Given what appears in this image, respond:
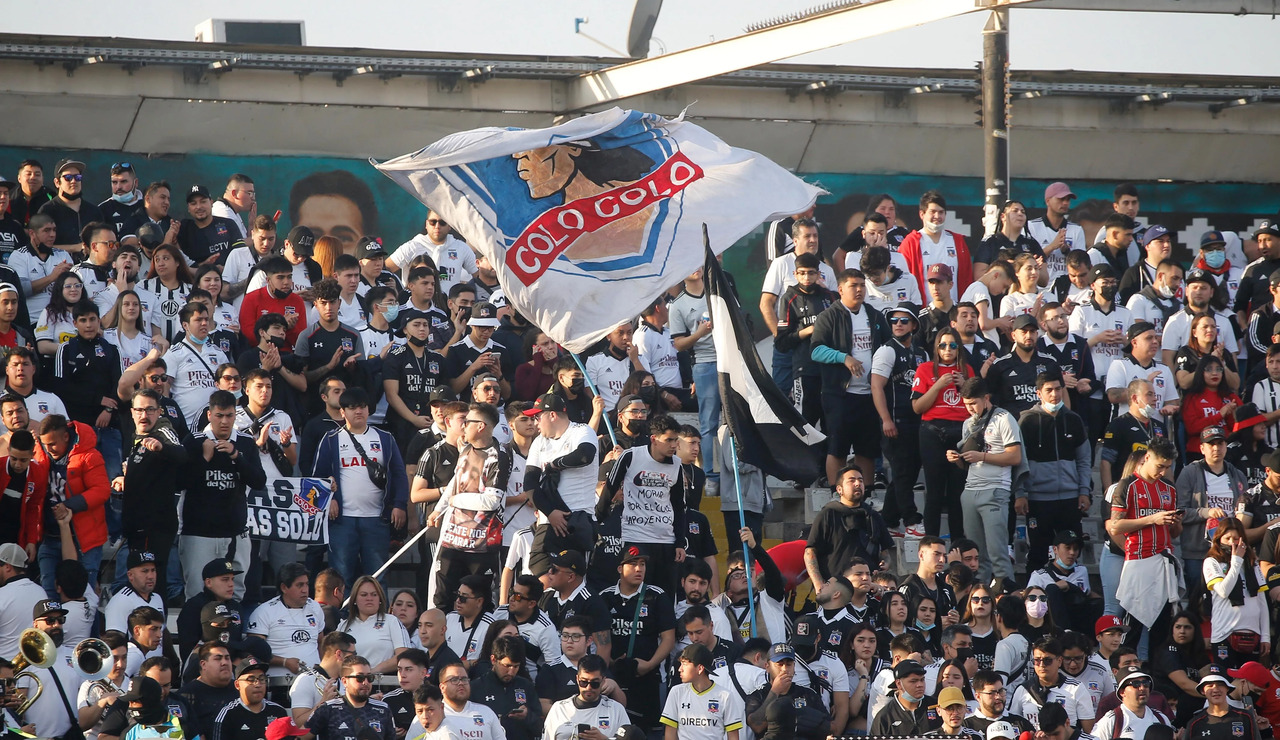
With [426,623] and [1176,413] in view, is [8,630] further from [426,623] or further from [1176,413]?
[1176,413]

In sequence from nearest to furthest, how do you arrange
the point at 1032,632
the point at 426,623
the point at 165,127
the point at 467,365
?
the point at 426,623 < the point at 1032,632 < the point at 467,365 < the point at 165,127

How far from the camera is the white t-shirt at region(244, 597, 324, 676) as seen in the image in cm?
1177

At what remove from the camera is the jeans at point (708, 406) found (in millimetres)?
15398

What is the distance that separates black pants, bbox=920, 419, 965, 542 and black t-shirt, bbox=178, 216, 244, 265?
19.8ft

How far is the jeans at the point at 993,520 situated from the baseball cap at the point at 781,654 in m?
2.60

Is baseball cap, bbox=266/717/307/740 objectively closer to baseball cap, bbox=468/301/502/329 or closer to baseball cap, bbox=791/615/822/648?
baseball cap, bbox=791/615/822/648

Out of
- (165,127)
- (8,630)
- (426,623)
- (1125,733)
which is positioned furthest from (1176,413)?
(165,127)

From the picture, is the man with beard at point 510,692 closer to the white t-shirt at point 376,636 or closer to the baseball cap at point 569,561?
the white t-shirt at point 376,636

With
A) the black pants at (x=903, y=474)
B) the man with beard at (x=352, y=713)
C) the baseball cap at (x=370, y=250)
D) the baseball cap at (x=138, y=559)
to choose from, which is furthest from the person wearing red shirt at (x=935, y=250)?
the baseball cap at (x=138, y=559)

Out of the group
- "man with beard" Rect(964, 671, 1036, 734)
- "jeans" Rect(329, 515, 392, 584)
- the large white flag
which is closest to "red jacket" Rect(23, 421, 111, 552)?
"jeans" Rect(329, 515, 392, 584)

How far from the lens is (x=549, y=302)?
12.1 metres

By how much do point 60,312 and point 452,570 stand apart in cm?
364

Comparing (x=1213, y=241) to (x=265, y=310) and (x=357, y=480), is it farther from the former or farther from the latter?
(x=265, y=310)

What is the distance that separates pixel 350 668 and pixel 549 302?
9.15ft
